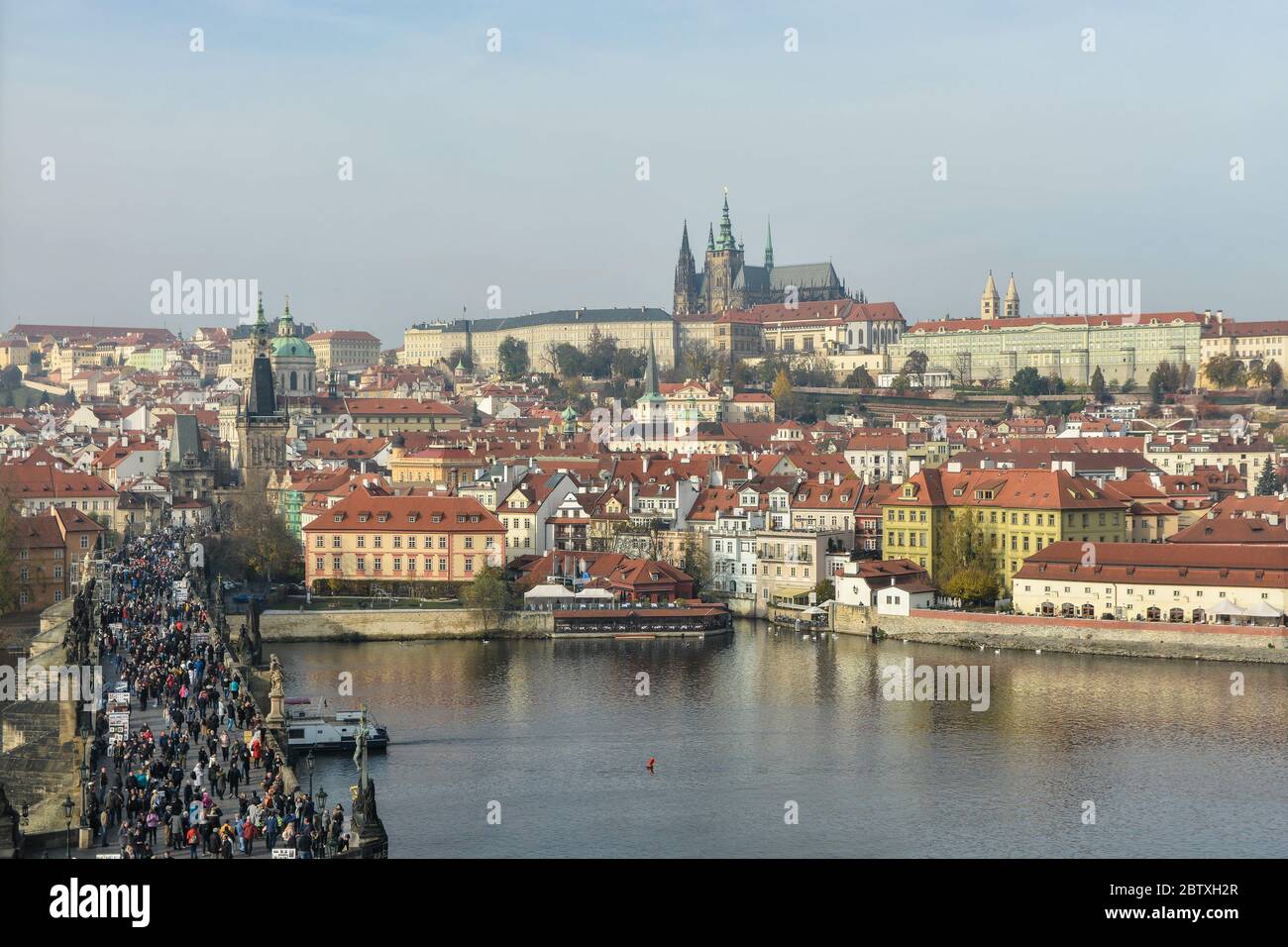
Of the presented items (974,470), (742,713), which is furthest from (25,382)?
(742,713)

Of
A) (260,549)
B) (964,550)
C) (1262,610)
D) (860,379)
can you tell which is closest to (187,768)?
(1262,610)

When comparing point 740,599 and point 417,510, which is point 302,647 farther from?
point 740,599

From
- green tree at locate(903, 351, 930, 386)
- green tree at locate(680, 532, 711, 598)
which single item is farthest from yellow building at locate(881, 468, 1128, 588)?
green tree at locate(903, 351, 930, 386)

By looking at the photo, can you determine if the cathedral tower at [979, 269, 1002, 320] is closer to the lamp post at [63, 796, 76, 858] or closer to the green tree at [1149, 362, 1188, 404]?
the green tree at [1149, 362, 1188, 404]

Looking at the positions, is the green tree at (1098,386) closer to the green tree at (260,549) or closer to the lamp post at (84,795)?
the green tree at (260,549)

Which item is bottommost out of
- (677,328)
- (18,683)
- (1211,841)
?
(1211,841)
